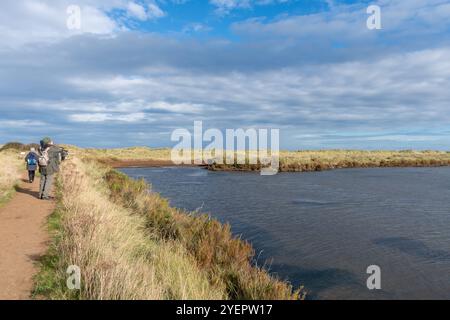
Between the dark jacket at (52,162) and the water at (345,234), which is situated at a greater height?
the dark jacket at (52,162)

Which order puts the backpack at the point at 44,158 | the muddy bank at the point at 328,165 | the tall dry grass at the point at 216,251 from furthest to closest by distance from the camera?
1. the muddy bank at the point at 328,165
2. the backpack at the point at 44,158
3. the tall dry grass at the point at 216,251

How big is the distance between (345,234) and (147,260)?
808 cm

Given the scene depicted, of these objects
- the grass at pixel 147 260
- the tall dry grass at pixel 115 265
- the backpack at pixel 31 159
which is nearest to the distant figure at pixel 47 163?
the grass at pixel 147 260

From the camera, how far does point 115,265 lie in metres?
6.40

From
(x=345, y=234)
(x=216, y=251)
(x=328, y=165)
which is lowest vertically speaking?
(x=345, y=234)

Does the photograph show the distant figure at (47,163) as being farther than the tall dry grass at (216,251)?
Yes

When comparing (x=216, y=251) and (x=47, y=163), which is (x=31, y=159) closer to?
(x=47, y=163)

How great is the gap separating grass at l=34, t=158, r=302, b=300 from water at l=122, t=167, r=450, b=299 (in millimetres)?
1279

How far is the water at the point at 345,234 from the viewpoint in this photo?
908cm

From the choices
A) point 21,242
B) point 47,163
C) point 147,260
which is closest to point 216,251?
point 147,260

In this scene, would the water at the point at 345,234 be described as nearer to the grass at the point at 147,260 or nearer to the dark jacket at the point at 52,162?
the grass at the point at 147,260

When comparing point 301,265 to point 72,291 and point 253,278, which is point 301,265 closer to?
point 253,278
